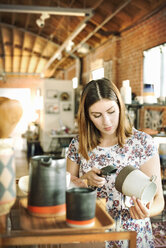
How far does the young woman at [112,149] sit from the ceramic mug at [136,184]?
358mm

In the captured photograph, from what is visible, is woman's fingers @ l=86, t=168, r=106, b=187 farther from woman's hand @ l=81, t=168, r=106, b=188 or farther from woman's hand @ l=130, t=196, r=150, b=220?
woman's hand @ l=130, t=196, r=150, b=220

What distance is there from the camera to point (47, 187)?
2.54 feet

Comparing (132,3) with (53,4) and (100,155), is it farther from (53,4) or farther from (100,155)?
(100,155)

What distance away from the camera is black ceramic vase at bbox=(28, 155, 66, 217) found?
774 mm

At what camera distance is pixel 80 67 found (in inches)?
489

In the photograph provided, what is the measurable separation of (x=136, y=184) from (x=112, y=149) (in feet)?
2.26

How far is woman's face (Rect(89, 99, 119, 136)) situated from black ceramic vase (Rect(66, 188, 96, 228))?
2.25 feet

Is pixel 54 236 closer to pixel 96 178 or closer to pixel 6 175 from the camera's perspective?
pixel 6 175

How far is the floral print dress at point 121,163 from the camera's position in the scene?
1.48 metres

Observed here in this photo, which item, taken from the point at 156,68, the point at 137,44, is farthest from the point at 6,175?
the point at 137,44

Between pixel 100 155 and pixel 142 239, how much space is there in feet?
1.51

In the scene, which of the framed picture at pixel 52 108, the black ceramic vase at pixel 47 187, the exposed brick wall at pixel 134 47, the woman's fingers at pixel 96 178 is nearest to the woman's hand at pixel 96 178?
the woman's fingers at pixel 96 178

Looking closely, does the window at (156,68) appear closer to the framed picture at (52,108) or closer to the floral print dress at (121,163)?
the framed picture at (52,108)

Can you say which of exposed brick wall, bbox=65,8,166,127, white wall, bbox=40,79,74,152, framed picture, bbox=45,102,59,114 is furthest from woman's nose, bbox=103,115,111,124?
framed picture, bbox=45,102,59,114
